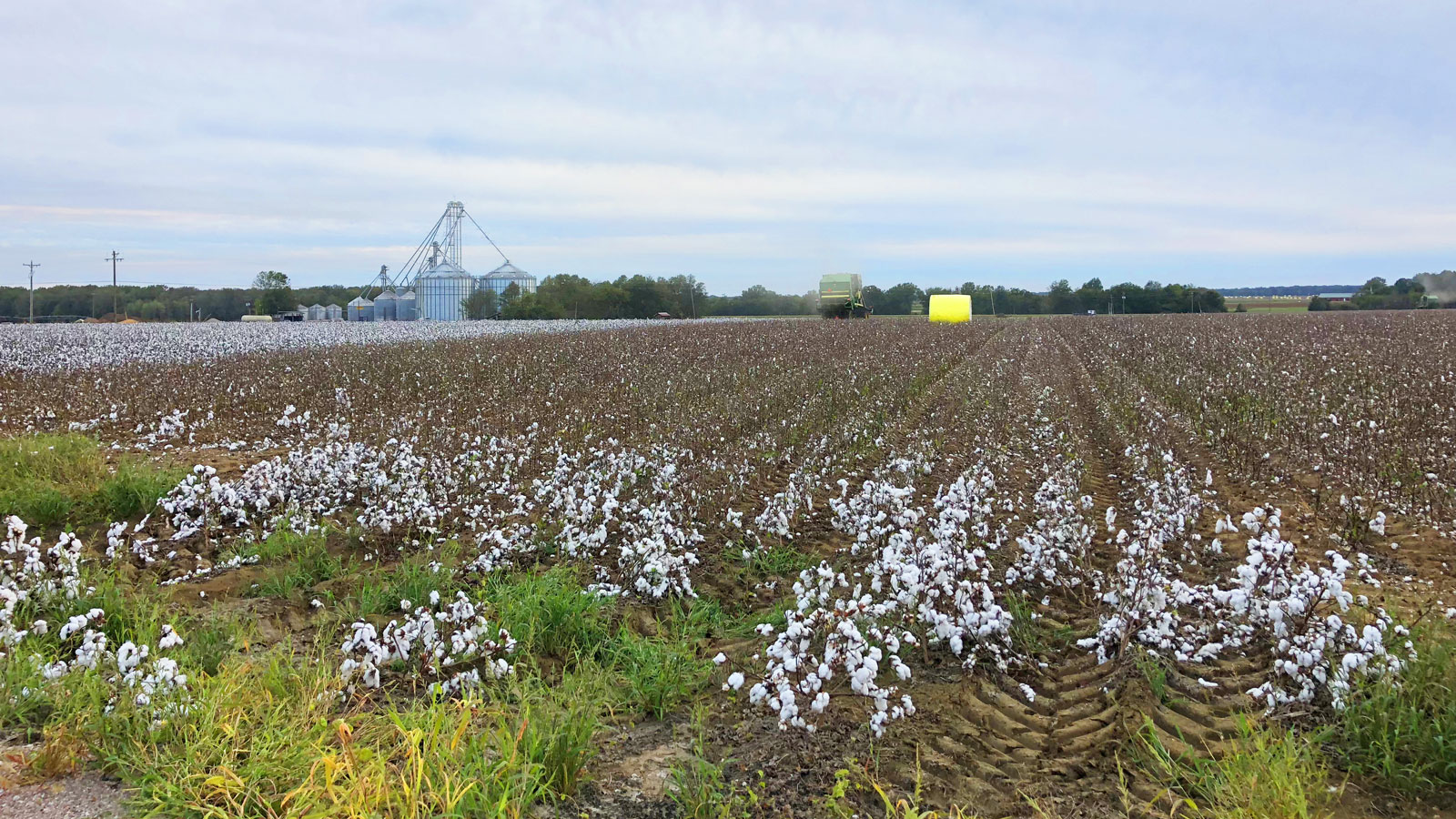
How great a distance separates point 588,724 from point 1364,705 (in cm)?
310

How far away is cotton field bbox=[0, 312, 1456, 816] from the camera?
354 centimetres

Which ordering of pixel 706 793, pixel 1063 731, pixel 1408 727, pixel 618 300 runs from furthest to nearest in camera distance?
pixel 618 300 < pixel 1063 731 < pixel 1408 727 < pixel 706 793

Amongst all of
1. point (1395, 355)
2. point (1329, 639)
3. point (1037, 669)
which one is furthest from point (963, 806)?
point (1395, 355)

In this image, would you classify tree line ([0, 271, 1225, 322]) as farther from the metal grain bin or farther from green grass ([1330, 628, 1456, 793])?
green grass ([1330, 628, 1456, 793])

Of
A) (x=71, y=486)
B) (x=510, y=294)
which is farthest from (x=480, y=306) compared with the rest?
(x=71, y=486)

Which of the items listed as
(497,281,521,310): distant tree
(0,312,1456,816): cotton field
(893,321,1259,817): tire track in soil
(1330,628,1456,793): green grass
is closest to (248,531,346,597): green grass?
(0,312,1456,816): cotton field

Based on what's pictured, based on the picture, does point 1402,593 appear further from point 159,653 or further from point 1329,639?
point 159,653

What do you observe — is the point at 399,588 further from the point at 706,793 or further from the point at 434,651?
the point at 706,793

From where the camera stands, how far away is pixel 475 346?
78.1ft

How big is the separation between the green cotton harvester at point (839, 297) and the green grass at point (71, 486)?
44.9m

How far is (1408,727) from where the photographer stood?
3.49 metres

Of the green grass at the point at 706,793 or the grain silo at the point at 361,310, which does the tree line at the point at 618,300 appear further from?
the green grass at the point at 706,793

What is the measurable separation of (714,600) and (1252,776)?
119 inches

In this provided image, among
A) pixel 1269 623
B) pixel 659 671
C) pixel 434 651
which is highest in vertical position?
pixel 1269 623
